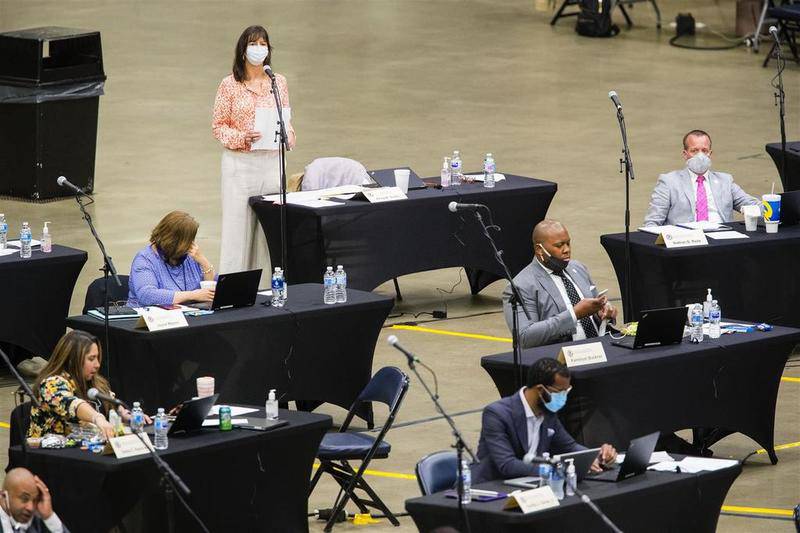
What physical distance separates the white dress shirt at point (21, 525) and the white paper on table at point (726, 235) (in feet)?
19.6

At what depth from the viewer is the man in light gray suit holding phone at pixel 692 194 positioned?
13023mm

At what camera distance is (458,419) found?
37.2ft

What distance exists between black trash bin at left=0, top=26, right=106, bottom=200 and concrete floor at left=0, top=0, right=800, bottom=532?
14.4 inches

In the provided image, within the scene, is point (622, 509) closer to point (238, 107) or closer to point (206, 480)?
point (206, 480)

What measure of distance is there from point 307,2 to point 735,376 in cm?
2057

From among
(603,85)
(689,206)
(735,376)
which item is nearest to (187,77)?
(603,85)

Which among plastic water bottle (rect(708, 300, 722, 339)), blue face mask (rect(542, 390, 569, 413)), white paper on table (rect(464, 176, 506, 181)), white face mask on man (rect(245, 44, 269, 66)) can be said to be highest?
white face mask on man (rect(245, 44, 269, 66))

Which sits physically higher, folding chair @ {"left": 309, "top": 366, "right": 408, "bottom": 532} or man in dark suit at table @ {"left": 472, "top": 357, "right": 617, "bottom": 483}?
man in dark suit at table @ {"left": 472, "top": 357, "right": 617, "bottom": 483}

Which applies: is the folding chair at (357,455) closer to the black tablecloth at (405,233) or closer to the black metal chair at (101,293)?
the black metal chair at (101,293)

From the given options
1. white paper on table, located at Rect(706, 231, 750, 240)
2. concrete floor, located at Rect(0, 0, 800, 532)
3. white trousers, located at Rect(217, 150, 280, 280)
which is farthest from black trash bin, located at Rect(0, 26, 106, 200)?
white paper on table, located at Rect(706, 231, 750, 240)

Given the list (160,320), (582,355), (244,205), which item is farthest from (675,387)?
(244,205)

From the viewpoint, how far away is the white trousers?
13305 millimetres

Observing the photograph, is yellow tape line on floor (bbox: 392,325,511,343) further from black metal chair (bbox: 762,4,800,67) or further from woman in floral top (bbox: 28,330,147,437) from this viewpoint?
black metal chair (bbox: 762,4,800,67)

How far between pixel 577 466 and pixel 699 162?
4986 mm
